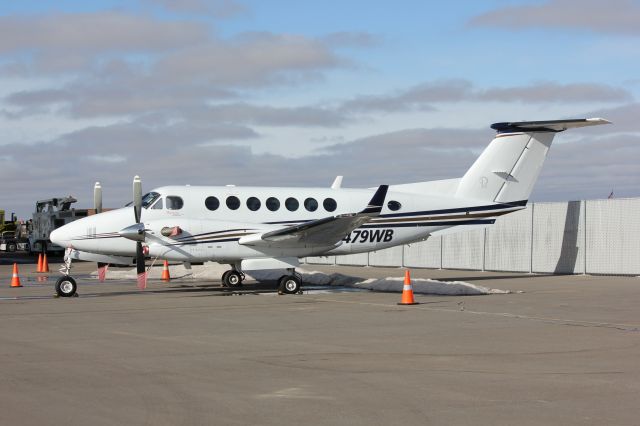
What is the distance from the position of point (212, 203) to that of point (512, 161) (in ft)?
32.2

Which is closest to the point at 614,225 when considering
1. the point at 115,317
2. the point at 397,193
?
the point at 397,193

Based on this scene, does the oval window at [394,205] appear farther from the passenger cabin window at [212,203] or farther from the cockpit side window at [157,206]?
the cockpit side window at [157,206]

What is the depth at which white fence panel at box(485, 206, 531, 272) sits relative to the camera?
3306cm

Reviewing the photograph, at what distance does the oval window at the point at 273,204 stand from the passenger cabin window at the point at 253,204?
1.03 ft

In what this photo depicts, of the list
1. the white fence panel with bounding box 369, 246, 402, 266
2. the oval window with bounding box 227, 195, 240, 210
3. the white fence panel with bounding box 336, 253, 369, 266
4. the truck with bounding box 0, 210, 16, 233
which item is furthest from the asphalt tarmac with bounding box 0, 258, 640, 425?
the truck with bounding box 0, 210, 16, 233

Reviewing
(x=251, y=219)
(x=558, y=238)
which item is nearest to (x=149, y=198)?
(x=251, y=219)

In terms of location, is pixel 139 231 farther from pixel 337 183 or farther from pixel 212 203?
pixel 337 183

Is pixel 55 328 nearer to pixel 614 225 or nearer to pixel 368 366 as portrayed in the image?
pixel 368 366

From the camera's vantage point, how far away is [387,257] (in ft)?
131

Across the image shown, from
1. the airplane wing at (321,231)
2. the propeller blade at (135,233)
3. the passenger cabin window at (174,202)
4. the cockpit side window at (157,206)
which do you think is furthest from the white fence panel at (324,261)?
the propeller blade at (135,233)

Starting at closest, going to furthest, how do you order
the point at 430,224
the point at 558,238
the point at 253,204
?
the point at 253,204
the point at 430,224
the point at 558,238

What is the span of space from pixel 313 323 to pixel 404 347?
11.7 ft

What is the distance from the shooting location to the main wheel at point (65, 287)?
21.2 meters

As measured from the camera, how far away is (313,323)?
49.5 ft
